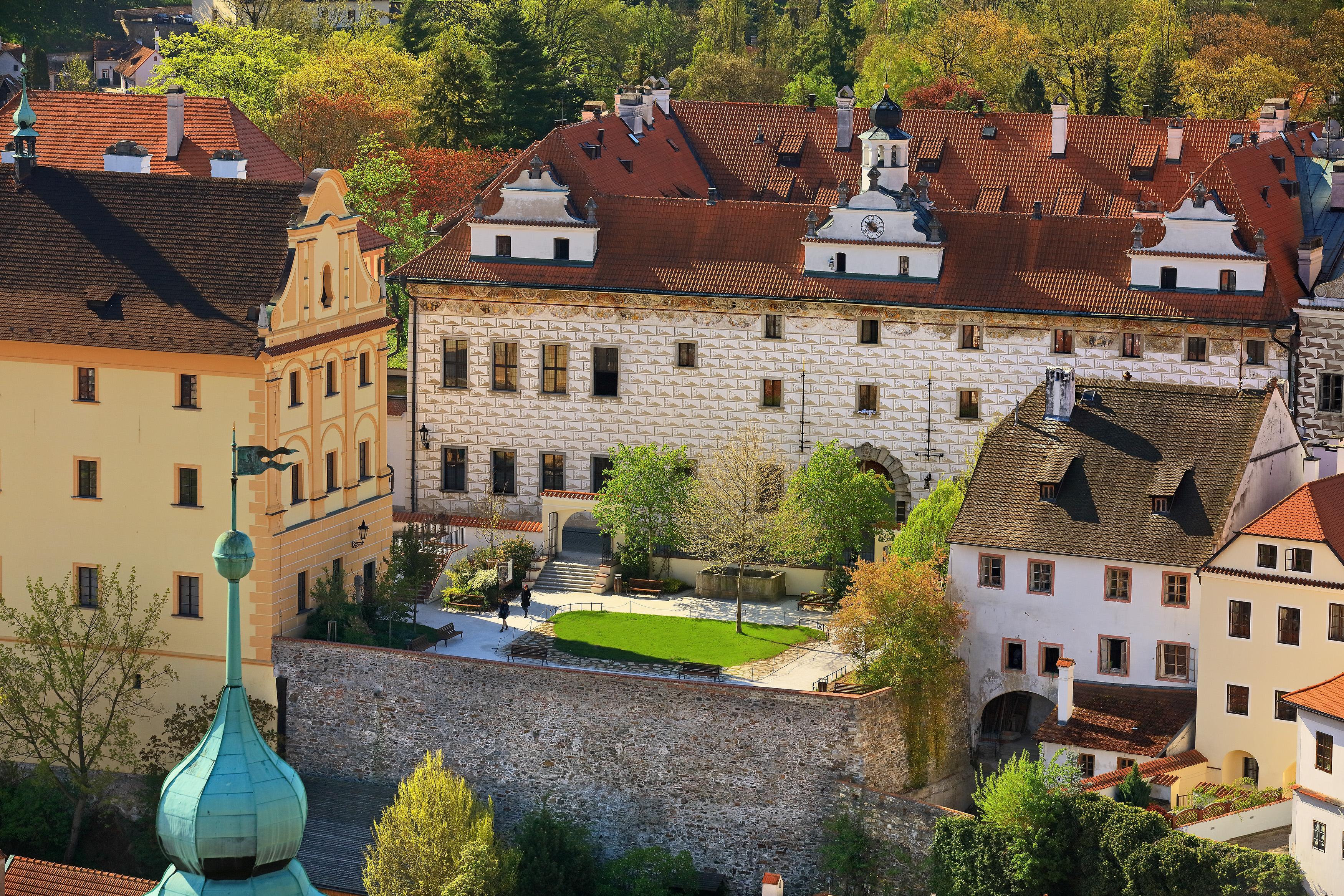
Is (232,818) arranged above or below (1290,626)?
above

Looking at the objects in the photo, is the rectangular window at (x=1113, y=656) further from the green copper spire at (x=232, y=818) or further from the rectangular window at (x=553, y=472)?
the green copper spire at (x=232, y=818)

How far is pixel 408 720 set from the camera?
65875 millimetres

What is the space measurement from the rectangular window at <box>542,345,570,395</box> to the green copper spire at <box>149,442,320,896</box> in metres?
48.2

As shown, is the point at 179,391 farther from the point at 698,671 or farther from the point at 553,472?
the point at 553,472

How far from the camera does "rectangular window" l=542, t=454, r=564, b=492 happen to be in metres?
77.5

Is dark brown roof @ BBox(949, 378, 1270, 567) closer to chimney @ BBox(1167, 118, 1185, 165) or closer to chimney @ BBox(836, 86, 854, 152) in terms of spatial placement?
chimney @ BBox(1167, 118, 1185, 165)

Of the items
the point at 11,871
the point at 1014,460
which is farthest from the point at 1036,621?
the point at 11,871

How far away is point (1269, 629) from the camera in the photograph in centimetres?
6109

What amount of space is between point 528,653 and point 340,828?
6.31 meters

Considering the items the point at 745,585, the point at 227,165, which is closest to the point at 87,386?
the point at 227,165

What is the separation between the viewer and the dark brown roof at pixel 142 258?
215ft

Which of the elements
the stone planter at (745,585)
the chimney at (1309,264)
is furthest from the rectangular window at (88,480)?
the chimney at (1309,264)

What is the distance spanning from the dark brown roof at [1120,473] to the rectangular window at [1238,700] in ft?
10.5

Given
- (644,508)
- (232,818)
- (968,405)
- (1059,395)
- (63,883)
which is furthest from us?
(968,405)
